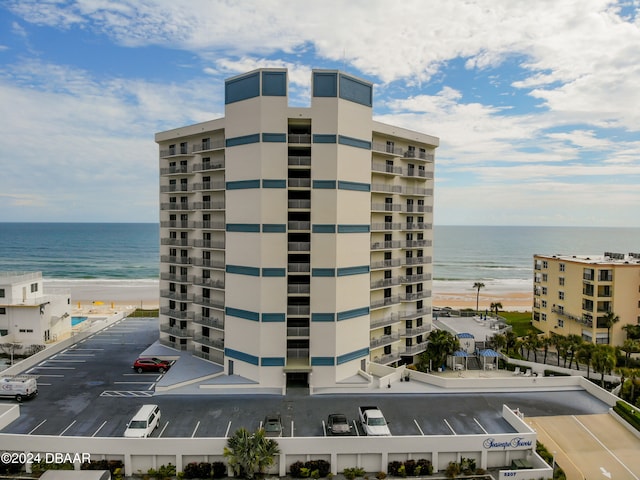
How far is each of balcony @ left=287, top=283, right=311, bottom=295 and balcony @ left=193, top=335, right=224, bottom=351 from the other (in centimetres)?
945

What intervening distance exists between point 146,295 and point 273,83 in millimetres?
76031

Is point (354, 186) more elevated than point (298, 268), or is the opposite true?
point (354, 186)

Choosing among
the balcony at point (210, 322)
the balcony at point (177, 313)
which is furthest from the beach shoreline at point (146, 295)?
the balcony at point (210, 322)

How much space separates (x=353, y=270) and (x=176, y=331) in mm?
20065

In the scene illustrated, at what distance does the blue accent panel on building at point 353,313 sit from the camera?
112ft

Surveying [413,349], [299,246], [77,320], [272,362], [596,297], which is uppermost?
Answer: [299,246]

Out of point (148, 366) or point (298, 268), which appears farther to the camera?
point (148, 366)

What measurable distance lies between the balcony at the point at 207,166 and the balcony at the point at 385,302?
18.9 m

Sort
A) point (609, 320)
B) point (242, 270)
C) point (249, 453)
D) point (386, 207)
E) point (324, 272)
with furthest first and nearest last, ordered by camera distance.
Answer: point (609, 320), point (386, 207), point (242, 270), point (324, 272), point (249, 453)

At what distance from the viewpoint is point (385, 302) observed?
3959 cm

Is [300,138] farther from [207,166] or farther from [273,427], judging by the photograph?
[273,427]

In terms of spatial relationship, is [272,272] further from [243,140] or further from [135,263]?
[135,263]

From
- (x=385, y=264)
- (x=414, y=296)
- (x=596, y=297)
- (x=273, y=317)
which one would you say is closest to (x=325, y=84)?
(x=385, y=264)

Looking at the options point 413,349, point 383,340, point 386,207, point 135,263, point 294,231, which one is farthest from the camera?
point 135,263
